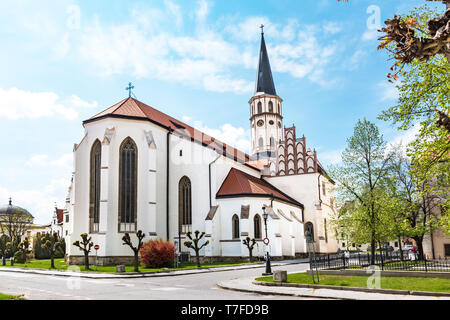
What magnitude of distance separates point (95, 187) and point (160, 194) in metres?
6.32

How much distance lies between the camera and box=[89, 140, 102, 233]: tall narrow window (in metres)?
33.4

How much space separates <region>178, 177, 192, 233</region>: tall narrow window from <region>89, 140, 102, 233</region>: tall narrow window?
8.34 m

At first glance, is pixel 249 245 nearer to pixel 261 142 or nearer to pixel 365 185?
pixel 365 185

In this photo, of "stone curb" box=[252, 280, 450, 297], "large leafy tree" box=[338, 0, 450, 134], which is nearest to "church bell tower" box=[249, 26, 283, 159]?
"stone curb" box=[252, 280, 450, 297]

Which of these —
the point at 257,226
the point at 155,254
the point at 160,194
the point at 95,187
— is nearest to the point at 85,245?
the point at 155,254

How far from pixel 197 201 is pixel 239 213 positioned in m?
4.61

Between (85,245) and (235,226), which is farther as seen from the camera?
(235,226)

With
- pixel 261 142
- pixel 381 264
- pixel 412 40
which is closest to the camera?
pixel 412 40

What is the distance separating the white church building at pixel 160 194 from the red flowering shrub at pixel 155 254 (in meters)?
4.99

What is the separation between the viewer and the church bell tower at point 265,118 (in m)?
59.8

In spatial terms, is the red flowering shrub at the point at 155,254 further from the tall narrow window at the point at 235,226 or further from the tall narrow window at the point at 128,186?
the tall narrow window at the point at 235,226

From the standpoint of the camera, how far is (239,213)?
3659cm

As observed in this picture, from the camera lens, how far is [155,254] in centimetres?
Result: 2852
